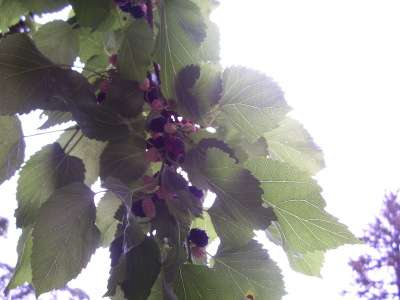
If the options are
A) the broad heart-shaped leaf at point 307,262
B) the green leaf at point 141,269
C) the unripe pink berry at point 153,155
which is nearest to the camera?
the green leaf at point 141,269

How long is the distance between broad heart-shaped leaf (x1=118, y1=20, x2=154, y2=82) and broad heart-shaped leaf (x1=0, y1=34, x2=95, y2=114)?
7 cm

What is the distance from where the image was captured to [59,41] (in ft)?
2.82

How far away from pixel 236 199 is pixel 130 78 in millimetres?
254

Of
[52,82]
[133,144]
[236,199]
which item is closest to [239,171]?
[236,199]

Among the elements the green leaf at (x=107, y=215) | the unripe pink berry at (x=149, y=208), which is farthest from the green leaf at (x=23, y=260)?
the unripe pink berry at (x=149, y=208)

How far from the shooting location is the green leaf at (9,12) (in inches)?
35.5

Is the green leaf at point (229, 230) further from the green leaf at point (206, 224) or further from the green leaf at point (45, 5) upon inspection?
the green leaf at point (45, 5)

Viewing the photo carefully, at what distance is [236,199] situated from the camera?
68 cm

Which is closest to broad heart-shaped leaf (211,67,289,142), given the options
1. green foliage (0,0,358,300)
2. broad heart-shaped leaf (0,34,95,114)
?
green foliage (0,0,358,300)

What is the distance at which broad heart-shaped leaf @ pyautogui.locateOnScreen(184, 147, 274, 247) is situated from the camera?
2.18ft

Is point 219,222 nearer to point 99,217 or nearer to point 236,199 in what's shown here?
point 236,199

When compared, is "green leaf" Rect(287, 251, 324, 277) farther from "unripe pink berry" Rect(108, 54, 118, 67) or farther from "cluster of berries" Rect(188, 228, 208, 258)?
"unripe pink berry" Rect(108, 54, 118, 67)

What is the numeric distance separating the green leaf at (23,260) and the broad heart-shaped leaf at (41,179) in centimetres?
4

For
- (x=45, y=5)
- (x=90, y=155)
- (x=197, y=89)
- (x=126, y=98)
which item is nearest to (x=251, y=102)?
(x=197, y=89)
